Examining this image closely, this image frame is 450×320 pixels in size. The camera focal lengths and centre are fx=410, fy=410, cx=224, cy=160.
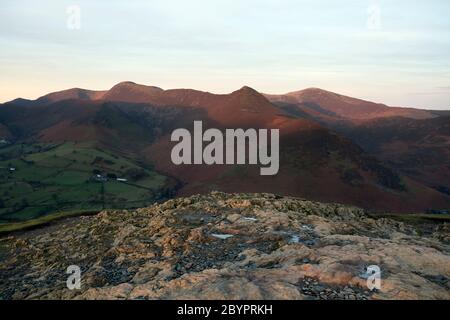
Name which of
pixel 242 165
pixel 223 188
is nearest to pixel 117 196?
pixel 223 188

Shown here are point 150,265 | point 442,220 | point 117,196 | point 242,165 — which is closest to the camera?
point 150,265

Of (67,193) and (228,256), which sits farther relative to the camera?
(67,193)

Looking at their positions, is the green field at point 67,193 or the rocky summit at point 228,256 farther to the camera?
the green field at point 67,193

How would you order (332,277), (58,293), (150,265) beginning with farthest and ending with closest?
(150,265), (58,293), (332,277)

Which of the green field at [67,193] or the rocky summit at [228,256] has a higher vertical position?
the rocky summit at [228,256]

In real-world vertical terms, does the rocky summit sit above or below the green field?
above

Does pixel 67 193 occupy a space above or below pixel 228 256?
below

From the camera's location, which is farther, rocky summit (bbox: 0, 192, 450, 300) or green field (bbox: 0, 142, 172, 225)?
green field (bbox: 0, 142, 172, 225)
